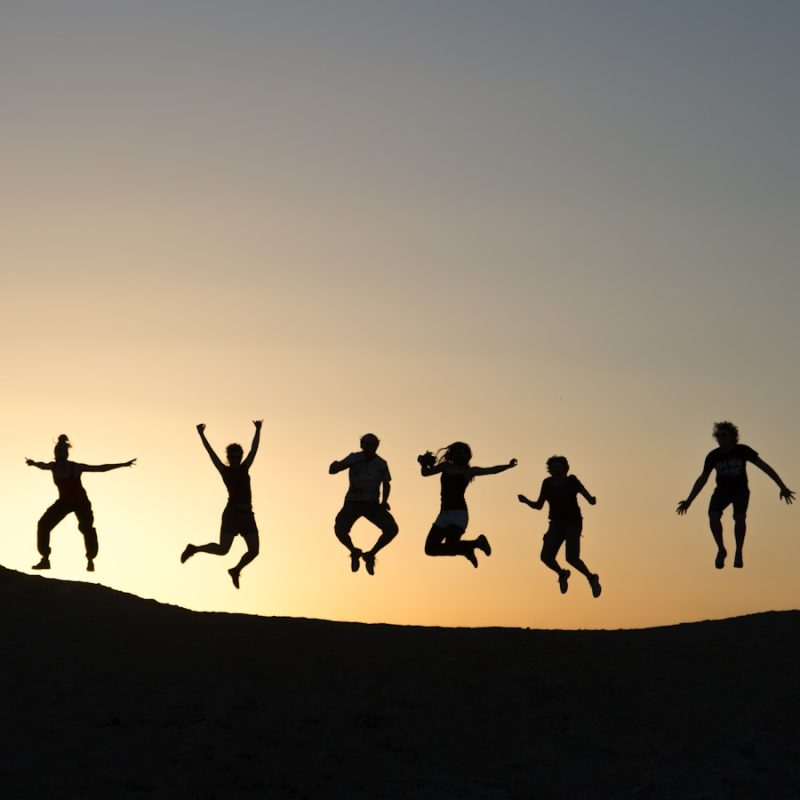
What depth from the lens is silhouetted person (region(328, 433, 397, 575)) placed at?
19.9 meters

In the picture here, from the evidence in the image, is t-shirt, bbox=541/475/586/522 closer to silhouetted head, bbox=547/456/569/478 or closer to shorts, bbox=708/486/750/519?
silhouetted head, bbox=547/456/569/478

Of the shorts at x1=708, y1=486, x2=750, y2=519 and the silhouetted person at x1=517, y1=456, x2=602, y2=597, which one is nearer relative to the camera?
the shorts at x1=708, y1=486, x2=750, y2=519

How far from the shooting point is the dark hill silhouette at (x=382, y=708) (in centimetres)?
1434

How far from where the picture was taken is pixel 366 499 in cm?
2000

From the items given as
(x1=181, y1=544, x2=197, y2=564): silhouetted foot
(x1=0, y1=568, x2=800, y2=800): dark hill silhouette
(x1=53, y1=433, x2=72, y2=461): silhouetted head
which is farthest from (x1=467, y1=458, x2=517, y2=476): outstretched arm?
(x1=53, y1=433, x2=72, y2=461): silhouetted head

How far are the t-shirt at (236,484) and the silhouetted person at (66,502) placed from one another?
1759mm

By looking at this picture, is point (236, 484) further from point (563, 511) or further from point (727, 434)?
point (727, 434)

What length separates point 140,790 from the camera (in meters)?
13.8

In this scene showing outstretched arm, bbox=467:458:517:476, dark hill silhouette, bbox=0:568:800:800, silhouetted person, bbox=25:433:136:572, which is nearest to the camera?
dark hill silhouette, bbox=0:568:800:800

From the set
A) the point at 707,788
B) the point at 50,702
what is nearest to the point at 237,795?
the point at 50,702

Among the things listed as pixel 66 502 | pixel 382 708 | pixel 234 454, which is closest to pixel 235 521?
pixel 234 454

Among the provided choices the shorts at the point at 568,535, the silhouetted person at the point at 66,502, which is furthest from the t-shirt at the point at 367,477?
the silhouetted person at the point at 66,502

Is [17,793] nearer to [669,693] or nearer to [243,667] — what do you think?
[243,667]

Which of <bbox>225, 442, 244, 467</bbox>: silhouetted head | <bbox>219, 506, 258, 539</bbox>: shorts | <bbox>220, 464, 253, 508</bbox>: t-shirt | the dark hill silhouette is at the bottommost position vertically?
the dark hill silhouette
